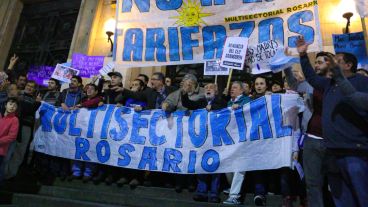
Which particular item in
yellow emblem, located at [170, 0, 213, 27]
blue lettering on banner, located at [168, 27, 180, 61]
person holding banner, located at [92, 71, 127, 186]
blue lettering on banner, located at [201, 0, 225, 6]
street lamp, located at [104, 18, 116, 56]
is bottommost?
person holding banner, located at [92, 71, 127, 186]

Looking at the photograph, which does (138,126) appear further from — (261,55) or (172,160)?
(261,55)

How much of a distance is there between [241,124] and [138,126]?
1.68m

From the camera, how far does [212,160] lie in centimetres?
466

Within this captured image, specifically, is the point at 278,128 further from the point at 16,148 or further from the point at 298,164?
the point at 16,148

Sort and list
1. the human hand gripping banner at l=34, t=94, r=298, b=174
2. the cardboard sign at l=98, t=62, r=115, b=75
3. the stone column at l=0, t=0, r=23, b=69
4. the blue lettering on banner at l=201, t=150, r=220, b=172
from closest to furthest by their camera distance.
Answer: the human hand gripping banner at l=34, t=94, r=298, b=174 → the blue lettering on banner at l=201, t=150, r=220, b=172 → the cardboard sign at l=98, t=62, r=115, b=75 → the stone column at l=0, t=0, r=23, b=69

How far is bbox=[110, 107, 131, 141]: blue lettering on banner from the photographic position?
5340 millimetres

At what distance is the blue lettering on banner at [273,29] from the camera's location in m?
5.48

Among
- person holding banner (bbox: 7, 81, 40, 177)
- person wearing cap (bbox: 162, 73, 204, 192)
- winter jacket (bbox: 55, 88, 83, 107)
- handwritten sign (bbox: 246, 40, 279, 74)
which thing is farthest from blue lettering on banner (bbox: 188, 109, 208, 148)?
person holding banner (bbox: 7, 81, 40, 177)

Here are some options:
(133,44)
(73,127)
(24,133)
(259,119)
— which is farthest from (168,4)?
(24,133)

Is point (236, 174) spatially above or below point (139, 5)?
below

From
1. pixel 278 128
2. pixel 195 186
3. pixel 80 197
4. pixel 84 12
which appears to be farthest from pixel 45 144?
pixel 84 12

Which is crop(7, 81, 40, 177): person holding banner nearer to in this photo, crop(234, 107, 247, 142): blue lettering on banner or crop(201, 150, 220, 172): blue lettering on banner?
crop(201, 150, 220, 172): blue lettering on banner

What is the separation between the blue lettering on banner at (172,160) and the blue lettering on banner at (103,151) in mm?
1019

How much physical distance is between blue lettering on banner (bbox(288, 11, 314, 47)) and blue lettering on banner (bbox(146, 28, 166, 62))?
230cm
